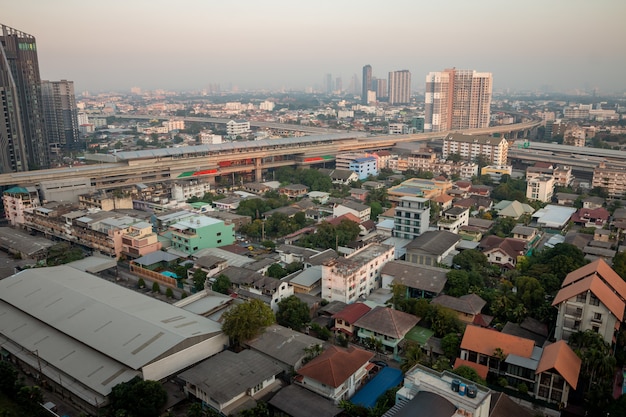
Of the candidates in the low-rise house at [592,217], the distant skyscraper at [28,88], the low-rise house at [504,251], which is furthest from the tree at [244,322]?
the distant skyscraper at [28,88]

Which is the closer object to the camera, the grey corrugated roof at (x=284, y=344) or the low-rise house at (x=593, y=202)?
the grey corrugated roof at (x=284, y=344)

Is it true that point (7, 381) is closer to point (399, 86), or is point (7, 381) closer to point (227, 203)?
point (227, 203)

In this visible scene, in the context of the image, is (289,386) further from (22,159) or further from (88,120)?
(88,120)

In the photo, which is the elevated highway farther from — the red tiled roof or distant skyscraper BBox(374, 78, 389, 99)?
distant skyscraper BBox(374, 78, 389, 99)

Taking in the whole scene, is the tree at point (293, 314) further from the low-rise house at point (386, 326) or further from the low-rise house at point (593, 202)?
the low-rise house at point (593, 202)

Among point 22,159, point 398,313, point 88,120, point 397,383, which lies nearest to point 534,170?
point 398,313

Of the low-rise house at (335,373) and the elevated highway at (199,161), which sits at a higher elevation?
the elevated highway at (199,161)

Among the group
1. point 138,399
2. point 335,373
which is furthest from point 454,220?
point 138,399

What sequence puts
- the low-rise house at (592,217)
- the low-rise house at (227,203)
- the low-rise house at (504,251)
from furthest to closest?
1. the low-rise house at (227,203)
2. the low-rise house at (592,217)
3. the low-rise house at (504,251)
